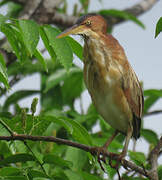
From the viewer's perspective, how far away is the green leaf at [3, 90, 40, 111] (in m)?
3.91

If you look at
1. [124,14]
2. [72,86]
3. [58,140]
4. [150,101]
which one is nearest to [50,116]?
[58,140]

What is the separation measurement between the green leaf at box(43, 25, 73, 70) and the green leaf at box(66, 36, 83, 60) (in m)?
0.13

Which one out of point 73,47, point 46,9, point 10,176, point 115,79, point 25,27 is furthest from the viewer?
point 46,9

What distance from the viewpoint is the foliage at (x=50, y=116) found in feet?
7.49

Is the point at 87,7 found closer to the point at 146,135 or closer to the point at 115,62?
the point at 146,135

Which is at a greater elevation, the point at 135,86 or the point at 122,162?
the point at 135,86

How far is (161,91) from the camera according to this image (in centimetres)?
339

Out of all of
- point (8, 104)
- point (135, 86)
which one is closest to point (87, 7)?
point (8, 104)

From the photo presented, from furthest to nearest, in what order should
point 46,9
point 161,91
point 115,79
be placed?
point 46,9 → point 161,91 → point 115,79

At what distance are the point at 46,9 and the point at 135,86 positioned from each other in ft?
5.79

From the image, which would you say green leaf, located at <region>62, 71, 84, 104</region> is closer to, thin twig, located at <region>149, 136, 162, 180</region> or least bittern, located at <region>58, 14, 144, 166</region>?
least bittern, located at <region>58, 14, 144, 166</region>

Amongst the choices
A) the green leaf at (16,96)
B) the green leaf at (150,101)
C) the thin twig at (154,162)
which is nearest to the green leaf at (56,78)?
the green leaf at (16,96)

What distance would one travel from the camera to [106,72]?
272 cm

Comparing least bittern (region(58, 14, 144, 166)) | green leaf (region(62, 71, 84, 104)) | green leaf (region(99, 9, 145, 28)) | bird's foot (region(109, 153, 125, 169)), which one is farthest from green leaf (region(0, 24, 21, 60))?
green leaf (region(99, 9, 145, 28))
